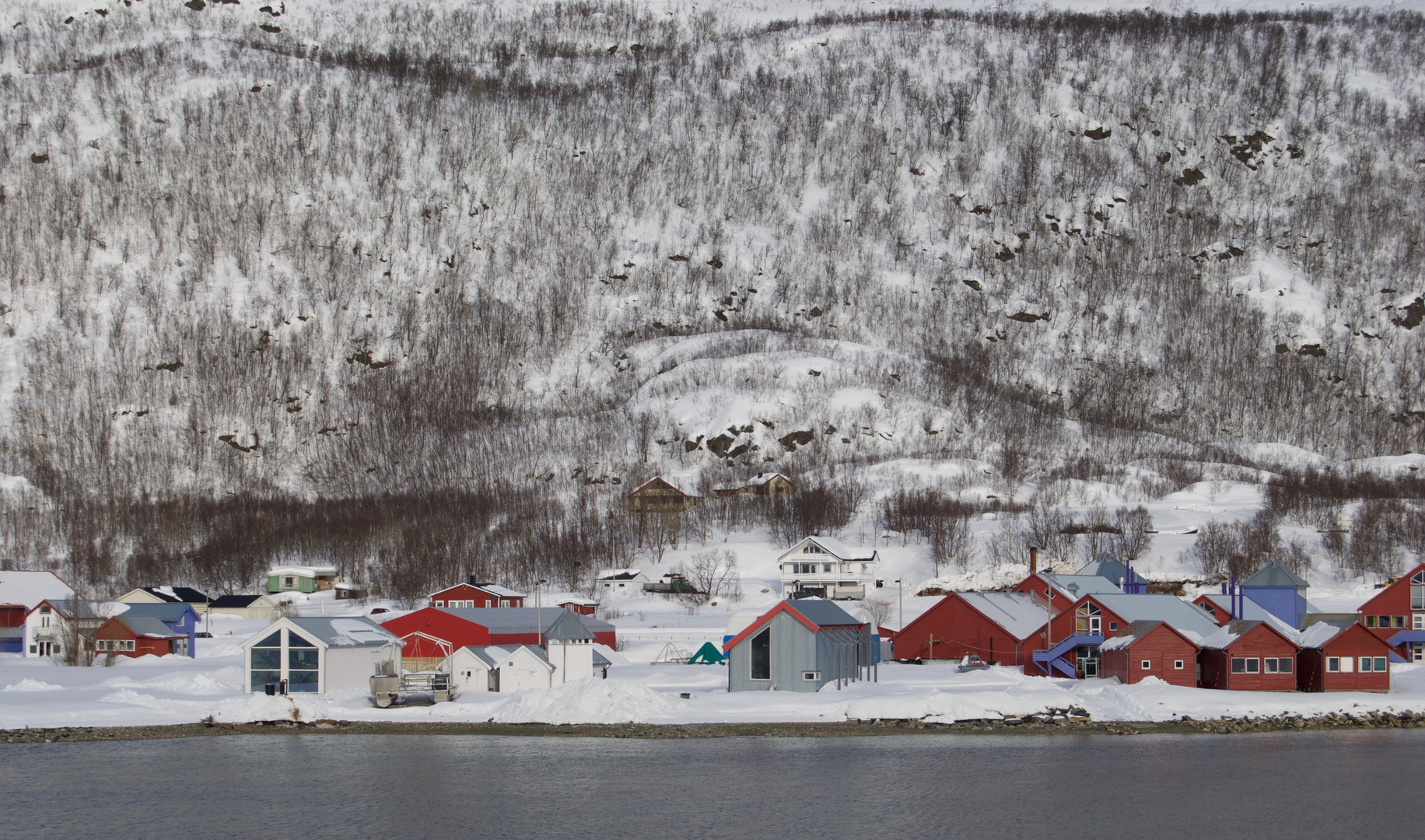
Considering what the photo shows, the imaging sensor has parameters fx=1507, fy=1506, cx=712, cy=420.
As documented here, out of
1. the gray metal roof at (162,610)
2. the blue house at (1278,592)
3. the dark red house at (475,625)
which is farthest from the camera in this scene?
the gray metal roof at (162,610)

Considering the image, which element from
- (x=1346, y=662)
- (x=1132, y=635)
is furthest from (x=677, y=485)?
(x=1346, y=662)

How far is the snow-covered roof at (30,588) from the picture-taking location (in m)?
65.1

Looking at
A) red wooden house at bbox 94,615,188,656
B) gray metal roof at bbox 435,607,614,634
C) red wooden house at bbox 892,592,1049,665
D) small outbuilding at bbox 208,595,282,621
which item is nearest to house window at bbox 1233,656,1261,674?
red wooden house at bbox 892,592,1049,665

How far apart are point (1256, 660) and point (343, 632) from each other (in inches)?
1102

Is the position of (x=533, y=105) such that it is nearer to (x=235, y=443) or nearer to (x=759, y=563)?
(x=235, y=443)

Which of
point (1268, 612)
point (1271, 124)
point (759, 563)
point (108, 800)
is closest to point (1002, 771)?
point (108, 800)

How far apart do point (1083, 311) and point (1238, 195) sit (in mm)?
25825

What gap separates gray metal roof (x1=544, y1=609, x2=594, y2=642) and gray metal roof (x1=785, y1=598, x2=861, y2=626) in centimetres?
645

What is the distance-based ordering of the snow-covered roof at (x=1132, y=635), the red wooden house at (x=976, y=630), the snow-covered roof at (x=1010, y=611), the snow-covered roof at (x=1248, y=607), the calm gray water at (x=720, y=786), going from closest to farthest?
the calm gray water at (x=720, y=786), the snow-covered roof at (x=1132, y=635), the red wooden house at (x=976, y=630), the snow-covered roof at (x=1010, y=611), the snow-covered roof at (x=1248, y=607)

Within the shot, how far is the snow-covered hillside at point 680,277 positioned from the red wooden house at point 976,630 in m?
29.5

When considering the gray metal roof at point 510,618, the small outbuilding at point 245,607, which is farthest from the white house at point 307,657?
the small outbuilding at point 245,607

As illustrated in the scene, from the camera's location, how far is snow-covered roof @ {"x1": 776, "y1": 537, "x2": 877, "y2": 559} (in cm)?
8056

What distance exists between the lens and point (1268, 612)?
190 feet

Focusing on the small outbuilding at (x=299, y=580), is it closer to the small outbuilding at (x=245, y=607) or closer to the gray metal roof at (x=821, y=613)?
the small outbuilding at (x=245, y=607)
